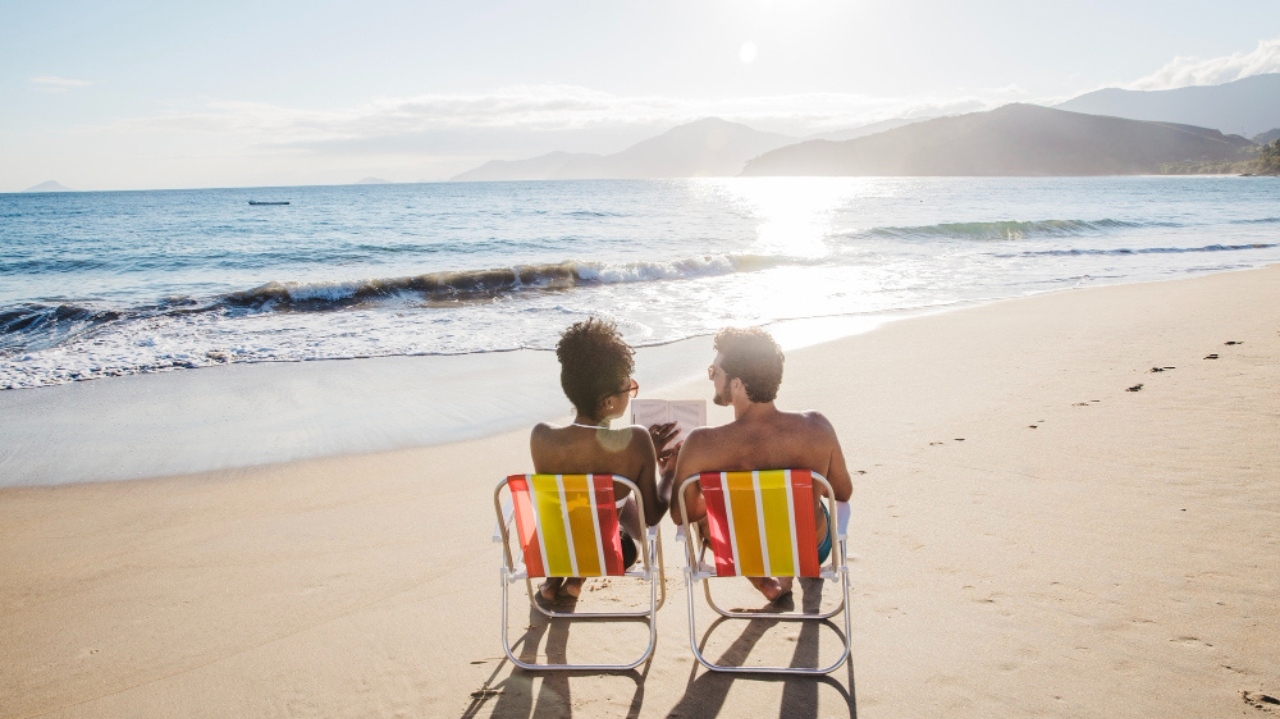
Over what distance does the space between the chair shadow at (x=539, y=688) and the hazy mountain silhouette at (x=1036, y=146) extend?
437ft

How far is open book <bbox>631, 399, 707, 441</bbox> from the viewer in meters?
3.34

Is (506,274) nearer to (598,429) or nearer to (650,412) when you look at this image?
(650,412)

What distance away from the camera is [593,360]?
3057mm

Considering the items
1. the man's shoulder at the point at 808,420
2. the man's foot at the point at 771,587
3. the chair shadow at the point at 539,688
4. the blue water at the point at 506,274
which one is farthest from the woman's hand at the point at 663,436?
the blue water at the point at 506,274

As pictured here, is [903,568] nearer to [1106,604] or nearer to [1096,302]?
[1106,604]

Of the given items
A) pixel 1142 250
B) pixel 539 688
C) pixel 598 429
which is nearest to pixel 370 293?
pixel 598 429

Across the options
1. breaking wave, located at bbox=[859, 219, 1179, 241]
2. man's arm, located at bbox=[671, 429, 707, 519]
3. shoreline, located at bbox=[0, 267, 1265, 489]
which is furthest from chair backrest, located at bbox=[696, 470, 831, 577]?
breaking wave, located at bbox=[859, 219, 1179, 241]

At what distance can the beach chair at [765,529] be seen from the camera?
278cm

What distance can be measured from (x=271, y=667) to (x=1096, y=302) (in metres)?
12.2

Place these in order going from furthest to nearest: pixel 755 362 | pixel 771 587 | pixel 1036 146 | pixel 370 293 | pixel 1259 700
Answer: pixel 1036 146, pixel 370 293, pixel 771 587, pixel 755 362, pixel 1259 700

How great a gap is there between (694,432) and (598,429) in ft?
1.26

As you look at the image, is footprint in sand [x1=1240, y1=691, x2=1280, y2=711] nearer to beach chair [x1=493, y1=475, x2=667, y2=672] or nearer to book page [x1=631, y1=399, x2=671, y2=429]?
beach chair [x1=493, y1=475, x2=667, y2=672]

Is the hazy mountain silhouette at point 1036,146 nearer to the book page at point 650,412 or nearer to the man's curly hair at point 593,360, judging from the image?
the book page at point 650,412

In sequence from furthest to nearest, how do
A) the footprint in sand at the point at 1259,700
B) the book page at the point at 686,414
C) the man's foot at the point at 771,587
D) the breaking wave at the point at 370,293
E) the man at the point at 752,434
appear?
the breaking wave at the point at 370,293 < the man's foot at the point at 771,587 < the book page at the point at 686,414 < the man at the point at 752,434 < the footprint in sand at the point at 1259,700
